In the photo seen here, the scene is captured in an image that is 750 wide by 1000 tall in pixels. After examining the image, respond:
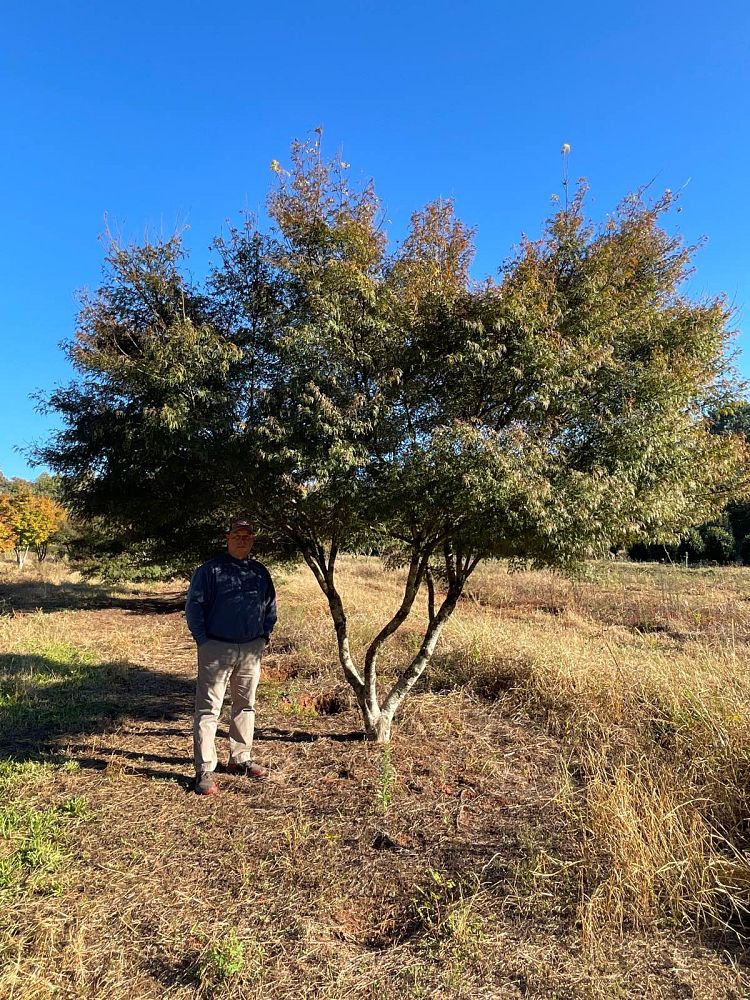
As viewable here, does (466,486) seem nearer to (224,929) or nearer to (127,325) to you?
(224,929)

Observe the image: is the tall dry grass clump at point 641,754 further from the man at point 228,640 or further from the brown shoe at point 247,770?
the man at point 228,640

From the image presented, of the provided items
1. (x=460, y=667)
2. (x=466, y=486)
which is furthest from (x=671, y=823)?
(x=460, y=667)

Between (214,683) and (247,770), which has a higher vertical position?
(214,683)

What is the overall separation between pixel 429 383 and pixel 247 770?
3.73m

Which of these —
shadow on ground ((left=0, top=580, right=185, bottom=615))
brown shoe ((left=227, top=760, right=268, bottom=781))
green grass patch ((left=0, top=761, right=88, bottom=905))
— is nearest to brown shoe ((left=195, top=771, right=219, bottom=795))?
brown shoe ((left=227, top=760, right=268, bottom=781))

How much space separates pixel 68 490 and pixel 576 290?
582 cm

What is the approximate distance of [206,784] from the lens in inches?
187

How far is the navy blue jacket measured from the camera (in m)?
4.81

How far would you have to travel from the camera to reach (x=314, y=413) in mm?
4234

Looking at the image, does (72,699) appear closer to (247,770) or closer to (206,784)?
(247,770)

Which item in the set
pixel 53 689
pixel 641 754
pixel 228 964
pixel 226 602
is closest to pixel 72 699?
pixel 53 689

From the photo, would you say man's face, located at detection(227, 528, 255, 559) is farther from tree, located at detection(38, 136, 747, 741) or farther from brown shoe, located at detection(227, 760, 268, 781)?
brown shoe, located at detection(227, 760, 268, 781)

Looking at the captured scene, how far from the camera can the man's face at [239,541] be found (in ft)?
16.5

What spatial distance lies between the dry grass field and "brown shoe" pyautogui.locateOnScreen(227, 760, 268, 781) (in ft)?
0.41
